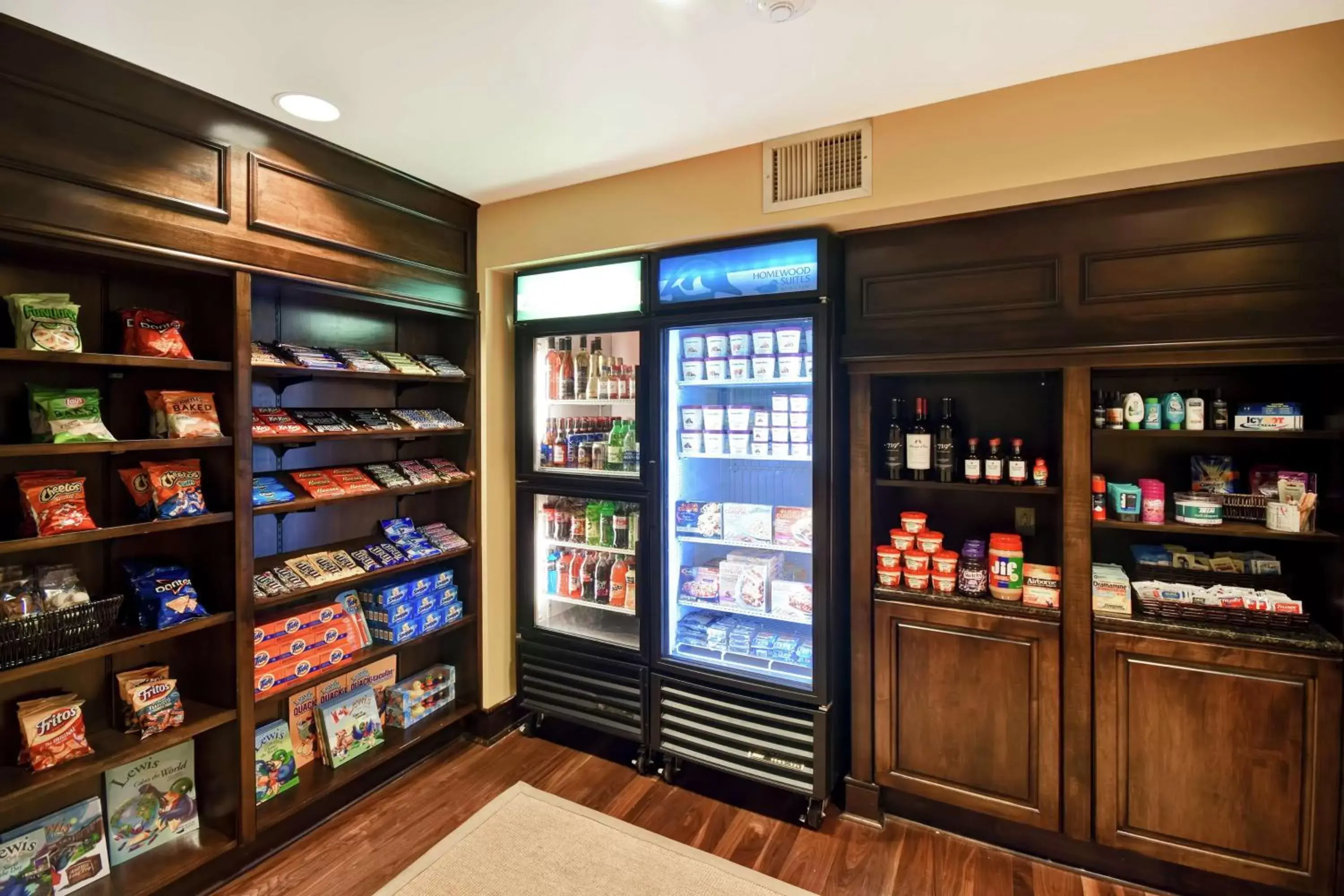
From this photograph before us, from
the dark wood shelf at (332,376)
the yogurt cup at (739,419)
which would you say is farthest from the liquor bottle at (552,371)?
the yogurt cup at (739,419)

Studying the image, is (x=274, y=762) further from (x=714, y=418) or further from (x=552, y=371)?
(x=714, y=418)

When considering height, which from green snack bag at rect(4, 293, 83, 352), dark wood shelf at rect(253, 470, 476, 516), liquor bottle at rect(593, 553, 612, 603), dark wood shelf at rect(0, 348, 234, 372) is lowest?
liquor bottle at rect(593, 553, 612, 603)

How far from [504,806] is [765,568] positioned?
1429 millimetres

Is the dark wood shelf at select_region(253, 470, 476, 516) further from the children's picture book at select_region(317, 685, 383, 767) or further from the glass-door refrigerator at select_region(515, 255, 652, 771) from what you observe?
the children's picture book at select_region(317, 685, 383, 767)

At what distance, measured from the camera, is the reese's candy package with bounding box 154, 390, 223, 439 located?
1982mm

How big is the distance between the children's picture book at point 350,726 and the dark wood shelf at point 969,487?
7.66 ft

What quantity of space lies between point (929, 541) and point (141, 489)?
108 inches

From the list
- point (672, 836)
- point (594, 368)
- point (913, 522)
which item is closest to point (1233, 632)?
point (913, 522)

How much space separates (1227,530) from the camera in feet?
6.43

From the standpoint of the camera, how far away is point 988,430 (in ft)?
8.18

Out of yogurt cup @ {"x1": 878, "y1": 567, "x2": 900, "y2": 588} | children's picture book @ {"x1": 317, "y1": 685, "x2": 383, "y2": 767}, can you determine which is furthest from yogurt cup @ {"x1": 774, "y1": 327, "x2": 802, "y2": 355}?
children's picture book @ {"x1": 317, "y1": 685, "x2": 383, "y2": 767}

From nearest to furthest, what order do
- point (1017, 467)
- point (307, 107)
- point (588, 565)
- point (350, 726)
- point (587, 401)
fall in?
point (307, 107), point (1017, 467), point (350, 726), point (587, 401), point (588, 565)

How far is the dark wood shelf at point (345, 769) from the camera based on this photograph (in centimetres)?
225

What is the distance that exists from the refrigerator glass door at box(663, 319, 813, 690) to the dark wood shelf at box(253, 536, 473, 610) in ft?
3.60
